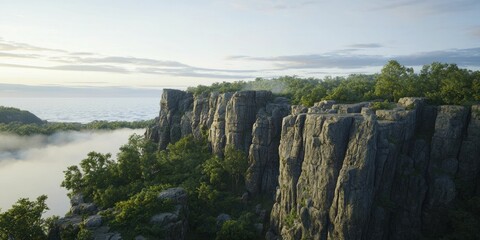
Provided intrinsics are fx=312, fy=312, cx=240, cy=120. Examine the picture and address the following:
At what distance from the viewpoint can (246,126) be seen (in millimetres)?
68500

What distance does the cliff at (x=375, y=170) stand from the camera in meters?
39.1

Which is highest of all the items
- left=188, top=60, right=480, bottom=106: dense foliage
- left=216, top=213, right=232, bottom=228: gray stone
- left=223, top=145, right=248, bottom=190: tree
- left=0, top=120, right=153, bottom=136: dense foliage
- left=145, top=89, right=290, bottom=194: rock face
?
left=188, top=60, right=480, bottom=106: dense foliage

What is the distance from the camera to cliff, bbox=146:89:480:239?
39125 mm

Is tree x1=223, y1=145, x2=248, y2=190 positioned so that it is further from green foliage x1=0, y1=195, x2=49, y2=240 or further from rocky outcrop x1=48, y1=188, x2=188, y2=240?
green foliage x1=0, y1=195, x2=49, y2=240

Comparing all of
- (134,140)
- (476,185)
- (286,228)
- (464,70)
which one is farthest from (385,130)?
(134,140)

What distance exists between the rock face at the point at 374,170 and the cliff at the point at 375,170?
122 millimetres

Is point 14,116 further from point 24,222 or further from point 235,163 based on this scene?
point 235,163

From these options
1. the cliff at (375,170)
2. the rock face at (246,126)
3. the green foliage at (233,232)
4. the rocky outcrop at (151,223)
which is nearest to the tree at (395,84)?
the cliff at (375,170)

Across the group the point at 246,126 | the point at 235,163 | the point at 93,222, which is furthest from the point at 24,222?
the point at 246,126

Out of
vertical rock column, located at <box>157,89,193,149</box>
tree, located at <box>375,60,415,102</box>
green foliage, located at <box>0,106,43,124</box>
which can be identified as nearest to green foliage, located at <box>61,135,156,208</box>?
vertical rock column, located at <box>157,89,193,149</box>

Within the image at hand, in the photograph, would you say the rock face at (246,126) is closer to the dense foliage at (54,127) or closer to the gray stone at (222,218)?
the gray stone at (222,218)

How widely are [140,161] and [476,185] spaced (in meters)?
57.6

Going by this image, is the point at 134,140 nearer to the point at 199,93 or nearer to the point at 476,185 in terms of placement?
the point at 199,93

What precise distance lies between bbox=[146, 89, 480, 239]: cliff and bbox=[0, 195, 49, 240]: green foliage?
110ft
